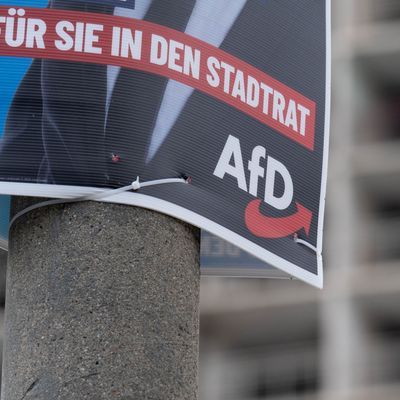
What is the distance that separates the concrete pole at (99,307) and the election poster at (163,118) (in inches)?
3.6

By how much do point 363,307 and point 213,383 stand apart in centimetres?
412

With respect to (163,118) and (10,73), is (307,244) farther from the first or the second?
(10,73)

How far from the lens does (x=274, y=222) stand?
468cm

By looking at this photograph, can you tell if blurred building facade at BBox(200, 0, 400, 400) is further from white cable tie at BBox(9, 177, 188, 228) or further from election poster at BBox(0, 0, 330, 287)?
white cable tie at BBox(9, 177, 188, 228)

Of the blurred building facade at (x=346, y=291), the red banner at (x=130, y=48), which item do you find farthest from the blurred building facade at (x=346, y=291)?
the red banner at (x=130, y=48)

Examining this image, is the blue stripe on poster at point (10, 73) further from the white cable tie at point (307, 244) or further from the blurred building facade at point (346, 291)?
the blurred building facade at point (346, 291)

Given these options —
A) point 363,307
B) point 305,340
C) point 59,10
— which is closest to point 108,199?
point 59,10

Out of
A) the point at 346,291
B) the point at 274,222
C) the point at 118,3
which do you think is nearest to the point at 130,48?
the point at 118,3

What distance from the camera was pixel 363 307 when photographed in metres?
30.5

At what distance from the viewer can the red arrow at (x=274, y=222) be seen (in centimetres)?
459

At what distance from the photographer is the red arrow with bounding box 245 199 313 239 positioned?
459 centimetres

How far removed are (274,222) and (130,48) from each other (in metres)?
0.63

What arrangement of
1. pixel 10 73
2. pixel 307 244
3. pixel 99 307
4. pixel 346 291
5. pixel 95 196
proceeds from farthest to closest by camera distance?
pixel 346 291 → pixel 307 244 → pixel 10 73 → pixel 95 196 → pixel 99 307

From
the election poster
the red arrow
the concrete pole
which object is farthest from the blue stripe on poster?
the red arrow
